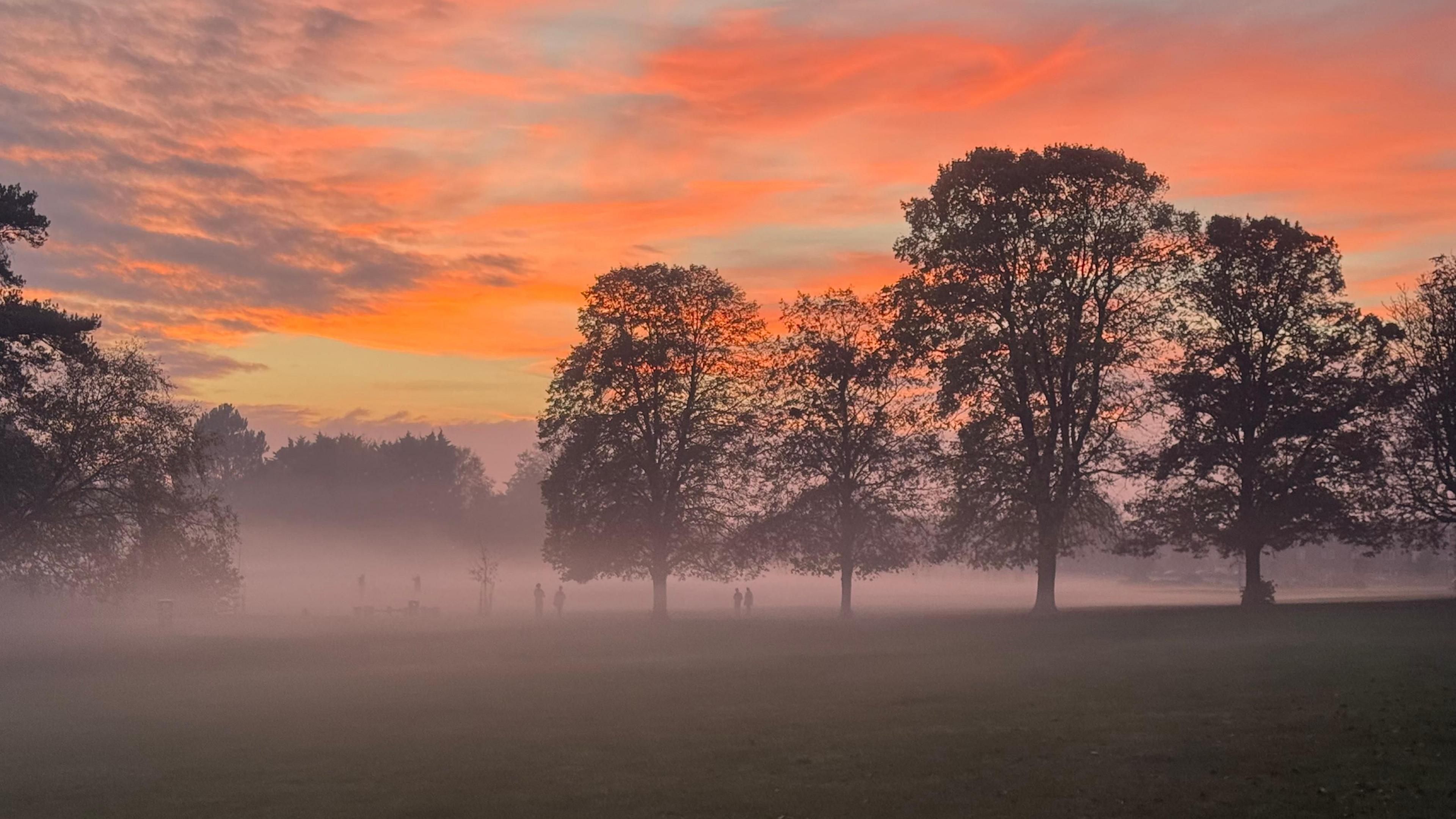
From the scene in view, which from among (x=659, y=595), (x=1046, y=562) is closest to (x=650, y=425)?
(x=659, y=595)

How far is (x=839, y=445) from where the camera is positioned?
6353cm

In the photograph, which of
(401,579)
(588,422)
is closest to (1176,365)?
(588,422)

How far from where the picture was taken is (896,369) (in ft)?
199

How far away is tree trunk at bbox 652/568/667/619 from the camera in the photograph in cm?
6556

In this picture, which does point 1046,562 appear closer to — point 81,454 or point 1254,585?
point 1254,585

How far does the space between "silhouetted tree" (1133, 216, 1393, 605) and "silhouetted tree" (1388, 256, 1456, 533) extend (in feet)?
5.75

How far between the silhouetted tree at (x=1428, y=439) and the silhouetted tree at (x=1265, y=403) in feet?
5.75

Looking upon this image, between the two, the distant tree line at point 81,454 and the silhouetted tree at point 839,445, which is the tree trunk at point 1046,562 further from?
the distant tree line at point 81,454

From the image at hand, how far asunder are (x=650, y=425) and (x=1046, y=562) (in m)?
22.9

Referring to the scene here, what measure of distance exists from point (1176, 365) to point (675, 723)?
107 ft

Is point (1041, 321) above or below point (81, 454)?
above

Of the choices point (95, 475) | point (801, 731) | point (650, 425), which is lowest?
point (801, 731)

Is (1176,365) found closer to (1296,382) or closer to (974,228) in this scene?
(1296,382)

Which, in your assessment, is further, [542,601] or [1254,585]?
[542,601]
